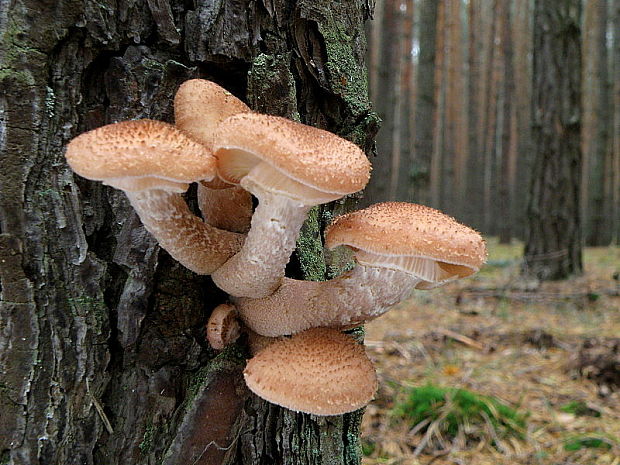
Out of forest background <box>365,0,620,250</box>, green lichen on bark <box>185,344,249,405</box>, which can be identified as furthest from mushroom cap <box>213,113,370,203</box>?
forest background <box>365,0,620,250</box>

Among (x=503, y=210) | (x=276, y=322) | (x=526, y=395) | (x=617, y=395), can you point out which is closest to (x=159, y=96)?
(x=276, y=322)

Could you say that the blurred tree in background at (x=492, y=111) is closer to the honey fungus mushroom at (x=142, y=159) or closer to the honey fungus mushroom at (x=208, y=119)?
the honey fungus mushroom at (x=208, y=119)

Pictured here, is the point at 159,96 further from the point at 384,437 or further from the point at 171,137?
the point at 384,437

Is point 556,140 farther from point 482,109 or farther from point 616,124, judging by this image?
point 482,109

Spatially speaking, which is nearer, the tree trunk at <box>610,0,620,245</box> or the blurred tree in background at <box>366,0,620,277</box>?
the blurred tree in background at <box>366,0,620,277</box>

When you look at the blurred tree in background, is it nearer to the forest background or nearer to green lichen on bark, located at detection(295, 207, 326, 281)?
the forest background

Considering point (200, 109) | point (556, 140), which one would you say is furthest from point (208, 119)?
point (556, 140)

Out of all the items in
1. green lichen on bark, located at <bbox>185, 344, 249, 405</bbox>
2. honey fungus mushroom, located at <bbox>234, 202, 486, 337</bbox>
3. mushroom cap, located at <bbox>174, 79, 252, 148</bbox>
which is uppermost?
mushroom cap, located at <bbox>174, 79, 252, 148</bbox>
